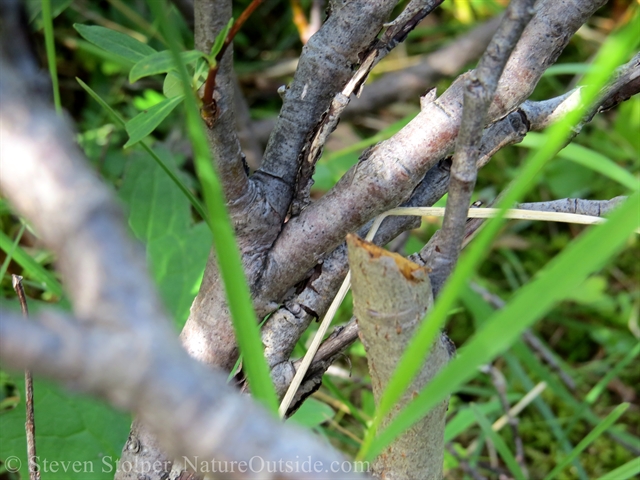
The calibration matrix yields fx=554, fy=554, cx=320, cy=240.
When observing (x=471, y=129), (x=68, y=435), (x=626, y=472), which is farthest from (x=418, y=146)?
(x=68, y=435)

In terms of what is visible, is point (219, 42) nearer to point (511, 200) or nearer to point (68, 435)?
point (511, 200)

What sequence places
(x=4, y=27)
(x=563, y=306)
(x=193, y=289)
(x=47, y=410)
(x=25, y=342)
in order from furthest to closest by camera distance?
(x=563, y=306)
(x=193, y=289)
(x=47, y=410)
(x=4, y=27)
(x=25, y=342)

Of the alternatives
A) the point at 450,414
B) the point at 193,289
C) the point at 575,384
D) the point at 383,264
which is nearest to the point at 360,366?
the point at 450,414

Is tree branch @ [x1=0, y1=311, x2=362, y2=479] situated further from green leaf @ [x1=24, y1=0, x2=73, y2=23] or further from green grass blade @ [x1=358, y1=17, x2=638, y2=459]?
green leaf @ [x1=24, y1=0, x2=73, y2=23]

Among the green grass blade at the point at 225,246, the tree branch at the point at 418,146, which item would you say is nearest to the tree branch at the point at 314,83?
the tree branch at the point at 418,146

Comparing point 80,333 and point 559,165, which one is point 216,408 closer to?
point 80,333

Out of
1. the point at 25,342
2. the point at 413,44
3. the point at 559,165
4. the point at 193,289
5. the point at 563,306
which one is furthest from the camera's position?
the point at 413,44

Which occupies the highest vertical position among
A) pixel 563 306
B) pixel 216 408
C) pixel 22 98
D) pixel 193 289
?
pixel 22 98

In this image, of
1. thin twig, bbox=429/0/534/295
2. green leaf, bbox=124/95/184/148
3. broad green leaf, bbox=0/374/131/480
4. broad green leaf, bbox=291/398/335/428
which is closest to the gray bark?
thin twig, bbox=429/0/534/295
